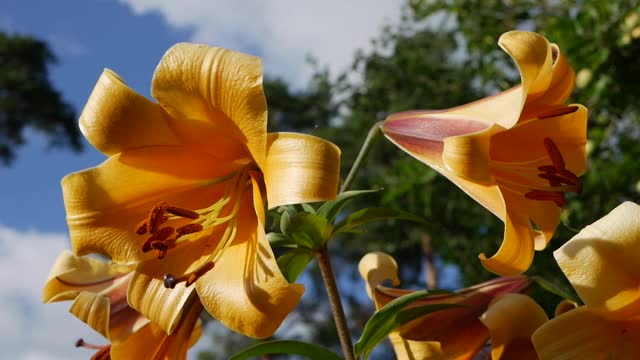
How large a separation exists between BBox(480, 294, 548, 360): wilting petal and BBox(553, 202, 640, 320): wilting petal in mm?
144

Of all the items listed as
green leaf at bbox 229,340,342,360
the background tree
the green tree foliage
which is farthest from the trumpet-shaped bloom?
the green tree foliage

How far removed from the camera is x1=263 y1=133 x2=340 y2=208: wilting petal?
2.54 ft

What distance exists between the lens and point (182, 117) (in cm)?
93

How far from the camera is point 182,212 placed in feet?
2.95

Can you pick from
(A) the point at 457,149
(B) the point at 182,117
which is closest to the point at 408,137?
(A) the point at 457,149

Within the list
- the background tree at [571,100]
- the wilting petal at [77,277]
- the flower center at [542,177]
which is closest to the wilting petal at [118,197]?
the wilting petal at [77,277]

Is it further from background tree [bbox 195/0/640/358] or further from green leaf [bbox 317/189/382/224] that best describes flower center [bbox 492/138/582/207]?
background tree [bbox 195/0/640/358]

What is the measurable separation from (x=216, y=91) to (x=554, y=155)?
1.21 feet

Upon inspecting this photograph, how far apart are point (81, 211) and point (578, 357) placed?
551 mm

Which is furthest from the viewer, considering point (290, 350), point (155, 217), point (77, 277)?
point (77, 277)

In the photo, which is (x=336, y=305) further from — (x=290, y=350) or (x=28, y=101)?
(x=28, y=101)

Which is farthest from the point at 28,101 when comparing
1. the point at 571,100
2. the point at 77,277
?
the point at 77,277

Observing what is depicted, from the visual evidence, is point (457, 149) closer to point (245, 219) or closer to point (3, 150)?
point (245, 219)

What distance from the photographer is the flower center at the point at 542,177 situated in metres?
0.88
